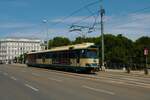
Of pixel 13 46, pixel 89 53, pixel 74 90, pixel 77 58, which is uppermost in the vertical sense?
pixel 13 46

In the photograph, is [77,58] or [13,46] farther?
[13,46]

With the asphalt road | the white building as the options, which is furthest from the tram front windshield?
the white building

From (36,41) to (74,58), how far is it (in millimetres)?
145872

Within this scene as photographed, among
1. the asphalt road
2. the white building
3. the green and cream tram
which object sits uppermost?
the white building

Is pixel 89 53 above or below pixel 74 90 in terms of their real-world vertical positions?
above

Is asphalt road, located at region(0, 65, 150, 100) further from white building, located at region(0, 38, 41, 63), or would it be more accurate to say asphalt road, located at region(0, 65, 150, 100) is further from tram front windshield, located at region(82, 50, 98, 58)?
white building, located at region(0, 38, 41, 63)

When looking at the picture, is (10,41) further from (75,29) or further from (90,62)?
(90,62)

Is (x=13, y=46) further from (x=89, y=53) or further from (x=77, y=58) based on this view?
(x=89, y=53)

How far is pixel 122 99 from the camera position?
1437 cm

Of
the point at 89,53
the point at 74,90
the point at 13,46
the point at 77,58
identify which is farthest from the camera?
the point at 13,46

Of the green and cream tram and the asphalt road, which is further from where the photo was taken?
the green and cream tram

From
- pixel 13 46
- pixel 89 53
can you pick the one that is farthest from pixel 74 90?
pixel 13 46

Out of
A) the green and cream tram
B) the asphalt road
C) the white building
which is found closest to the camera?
the asphalt road

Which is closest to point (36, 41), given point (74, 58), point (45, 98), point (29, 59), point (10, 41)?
point (10, 41)
